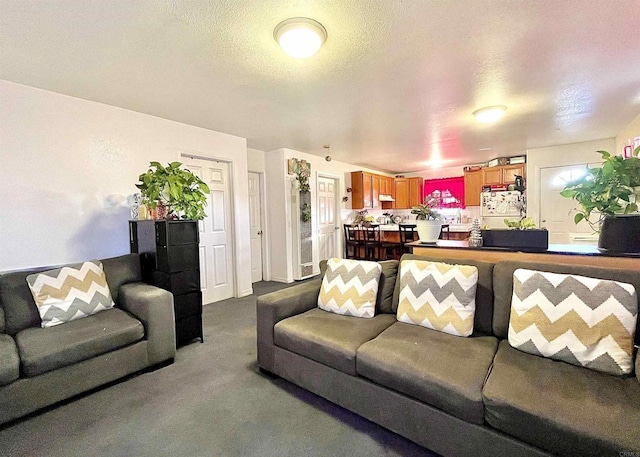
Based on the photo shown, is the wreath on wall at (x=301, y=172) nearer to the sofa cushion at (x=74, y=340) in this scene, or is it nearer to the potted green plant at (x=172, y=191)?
the potted green plant at (x=172, y=191)

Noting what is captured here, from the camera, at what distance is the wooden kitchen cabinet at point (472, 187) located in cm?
661

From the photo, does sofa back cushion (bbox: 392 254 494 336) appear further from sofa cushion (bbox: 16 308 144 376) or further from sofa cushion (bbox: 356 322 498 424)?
sofa cushion (bbox: 16 308 144 376)

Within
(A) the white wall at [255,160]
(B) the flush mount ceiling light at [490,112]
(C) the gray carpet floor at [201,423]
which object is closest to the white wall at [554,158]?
(B) the flush mount ceiling light at [490,112]

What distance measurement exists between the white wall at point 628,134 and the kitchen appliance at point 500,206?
1.58 metres

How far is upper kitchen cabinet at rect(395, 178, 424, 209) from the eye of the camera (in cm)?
786

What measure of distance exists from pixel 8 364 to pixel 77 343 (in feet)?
1.02

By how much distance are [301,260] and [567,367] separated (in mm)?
4231

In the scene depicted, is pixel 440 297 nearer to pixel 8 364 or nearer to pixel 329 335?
pixel 329 335

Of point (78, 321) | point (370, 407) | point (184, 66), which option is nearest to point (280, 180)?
point (184, 66)

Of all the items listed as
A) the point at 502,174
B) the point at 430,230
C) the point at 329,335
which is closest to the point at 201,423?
the point at 329,335

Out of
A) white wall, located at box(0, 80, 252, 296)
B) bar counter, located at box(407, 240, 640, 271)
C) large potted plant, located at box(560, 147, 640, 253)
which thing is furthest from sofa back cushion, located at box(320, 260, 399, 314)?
white wall, located at box(0, 80, 252, 296)

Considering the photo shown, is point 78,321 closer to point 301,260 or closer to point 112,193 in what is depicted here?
point 112,193

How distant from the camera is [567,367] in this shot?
141 centimetres

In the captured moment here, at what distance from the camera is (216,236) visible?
4.13 meters
